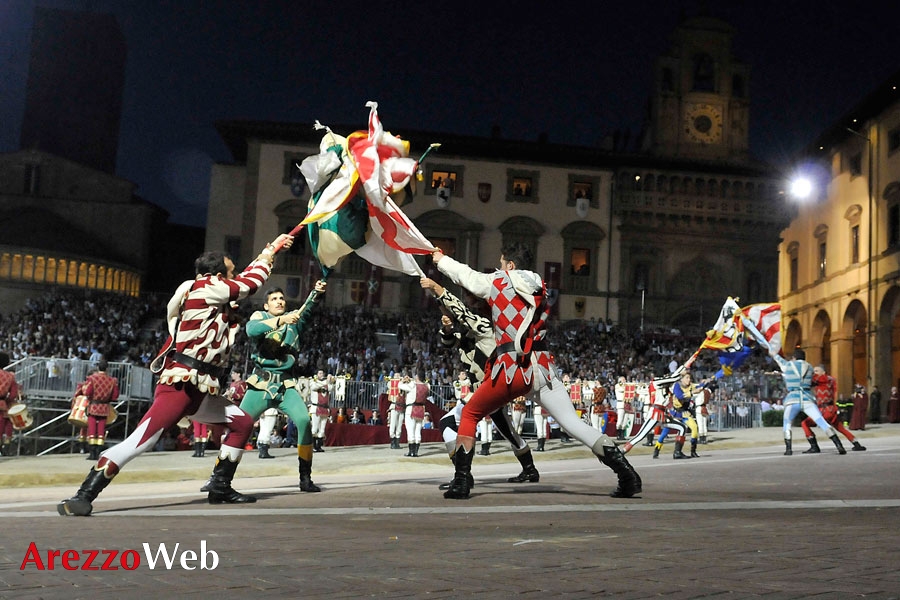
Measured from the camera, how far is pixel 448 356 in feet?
127

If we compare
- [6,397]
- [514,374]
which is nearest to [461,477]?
[514,374]

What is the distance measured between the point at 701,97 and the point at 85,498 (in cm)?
5403

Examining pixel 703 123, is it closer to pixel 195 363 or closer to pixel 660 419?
pixel 660 419

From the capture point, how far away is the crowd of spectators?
35.3m

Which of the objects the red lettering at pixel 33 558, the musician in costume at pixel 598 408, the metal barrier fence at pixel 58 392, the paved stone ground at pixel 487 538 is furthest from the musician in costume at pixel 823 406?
the red lettering at pixel 33 558

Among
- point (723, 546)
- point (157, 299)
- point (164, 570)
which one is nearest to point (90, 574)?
point (164, 570)

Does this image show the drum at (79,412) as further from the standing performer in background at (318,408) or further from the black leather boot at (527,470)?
the black leather boot at (527,470)

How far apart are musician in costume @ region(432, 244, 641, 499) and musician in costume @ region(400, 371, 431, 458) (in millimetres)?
9621

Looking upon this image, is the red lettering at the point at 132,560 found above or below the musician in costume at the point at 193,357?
below

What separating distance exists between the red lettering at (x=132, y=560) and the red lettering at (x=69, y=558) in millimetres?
228

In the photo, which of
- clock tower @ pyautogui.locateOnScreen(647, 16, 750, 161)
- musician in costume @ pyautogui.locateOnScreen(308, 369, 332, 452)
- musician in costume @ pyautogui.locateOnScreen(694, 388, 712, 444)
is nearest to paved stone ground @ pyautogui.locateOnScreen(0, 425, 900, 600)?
musician in costume @ pyautogui.locateOnScreen(308, 369, 332, 452)

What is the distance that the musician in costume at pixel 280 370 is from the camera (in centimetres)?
968

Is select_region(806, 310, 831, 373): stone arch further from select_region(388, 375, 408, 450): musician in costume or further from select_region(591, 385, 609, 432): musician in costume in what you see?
select_region(388, 375, 408, 450): musician in costume

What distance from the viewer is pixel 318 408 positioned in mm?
21297
